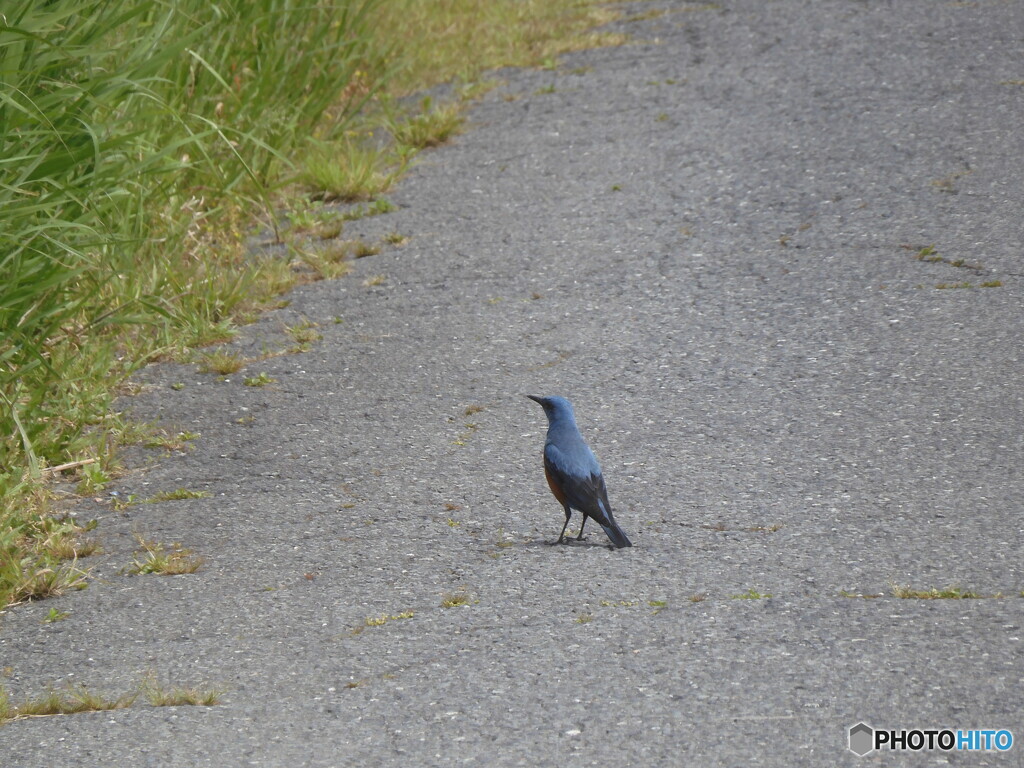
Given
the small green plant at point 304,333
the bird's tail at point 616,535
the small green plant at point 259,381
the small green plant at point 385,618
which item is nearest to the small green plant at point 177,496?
the small green plant at point 259,381

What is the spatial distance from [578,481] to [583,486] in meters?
0.03

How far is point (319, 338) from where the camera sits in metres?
6.46

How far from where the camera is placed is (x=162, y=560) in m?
4.57

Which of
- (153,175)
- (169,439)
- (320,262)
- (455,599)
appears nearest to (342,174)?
(320,262)

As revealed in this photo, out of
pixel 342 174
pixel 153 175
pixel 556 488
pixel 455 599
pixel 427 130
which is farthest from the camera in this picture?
pixel 427 130

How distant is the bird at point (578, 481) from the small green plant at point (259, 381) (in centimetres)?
203

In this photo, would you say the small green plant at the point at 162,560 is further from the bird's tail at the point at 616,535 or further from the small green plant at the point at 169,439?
the bird's tail at the point at 616,535

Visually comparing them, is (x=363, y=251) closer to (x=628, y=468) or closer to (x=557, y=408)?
(x=628, y=468)

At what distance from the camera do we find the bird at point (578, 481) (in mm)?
4324

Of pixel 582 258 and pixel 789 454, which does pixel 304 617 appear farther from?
pixel 582 258

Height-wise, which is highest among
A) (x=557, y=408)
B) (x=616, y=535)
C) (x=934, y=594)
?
(x=557, y=408)

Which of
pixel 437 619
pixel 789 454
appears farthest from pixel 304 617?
pixel 789 454

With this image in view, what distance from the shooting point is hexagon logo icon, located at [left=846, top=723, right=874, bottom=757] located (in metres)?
3.12

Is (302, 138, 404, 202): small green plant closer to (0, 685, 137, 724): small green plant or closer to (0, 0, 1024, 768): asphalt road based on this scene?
(0, 0, 1024, 768): asphalt road
